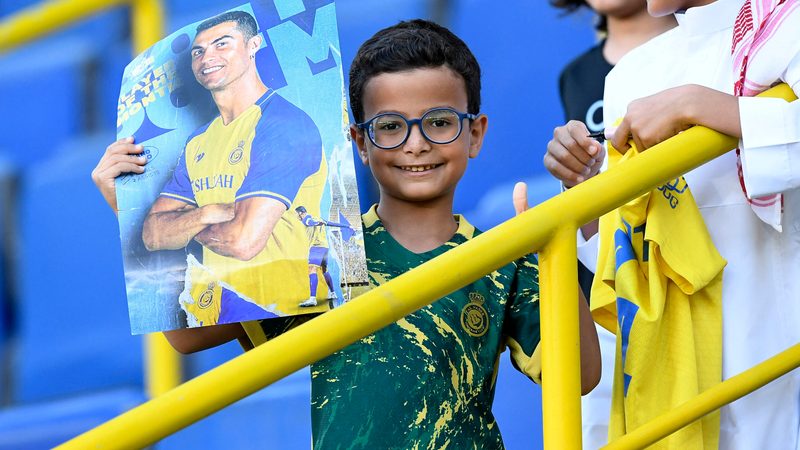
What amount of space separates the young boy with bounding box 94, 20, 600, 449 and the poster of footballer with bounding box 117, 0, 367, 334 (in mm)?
112

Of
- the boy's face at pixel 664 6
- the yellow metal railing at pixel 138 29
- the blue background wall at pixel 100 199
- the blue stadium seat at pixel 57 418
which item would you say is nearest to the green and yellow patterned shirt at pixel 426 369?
the boy's face at pixel 664 6

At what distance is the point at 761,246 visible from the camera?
1.38 meters

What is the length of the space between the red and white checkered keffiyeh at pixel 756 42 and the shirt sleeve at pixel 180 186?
1.93 ft

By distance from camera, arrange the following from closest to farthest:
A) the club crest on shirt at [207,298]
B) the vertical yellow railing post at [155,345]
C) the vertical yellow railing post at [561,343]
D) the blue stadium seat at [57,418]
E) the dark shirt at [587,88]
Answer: the vertical yellow railing post at [561,343]
the club crest on shirt at [207,298]
the dark shirt at [587,88]
the vertical yellow railing post at [155,345]
the blue stadium seat at [57,418]

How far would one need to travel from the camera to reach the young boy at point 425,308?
1325 millimetres

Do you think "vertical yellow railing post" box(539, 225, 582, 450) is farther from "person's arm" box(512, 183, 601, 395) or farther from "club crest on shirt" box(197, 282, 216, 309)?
"club crest on shirt" box(197, 282, 216, 309)

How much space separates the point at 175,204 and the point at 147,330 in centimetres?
14

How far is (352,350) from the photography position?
1.35 m

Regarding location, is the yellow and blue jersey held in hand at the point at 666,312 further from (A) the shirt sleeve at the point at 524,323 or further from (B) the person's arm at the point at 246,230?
(B) the person's arm at the point at 246,230

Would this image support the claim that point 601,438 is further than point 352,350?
Yes

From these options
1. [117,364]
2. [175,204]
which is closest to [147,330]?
[175,204]

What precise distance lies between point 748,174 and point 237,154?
53 cm

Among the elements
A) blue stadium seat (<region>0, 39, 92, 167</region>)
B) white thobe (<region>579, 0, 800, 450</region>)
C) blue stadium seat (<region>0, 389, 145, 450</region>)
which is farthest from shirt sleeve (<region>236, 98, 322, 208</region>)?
blue stadium seat (<region>0, 39, 92, 167</region>)

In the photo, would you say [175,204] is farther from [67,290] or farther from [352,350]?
[67,290]
